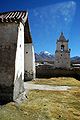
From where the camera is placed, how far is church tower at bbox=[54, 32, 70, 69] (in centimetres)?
4584

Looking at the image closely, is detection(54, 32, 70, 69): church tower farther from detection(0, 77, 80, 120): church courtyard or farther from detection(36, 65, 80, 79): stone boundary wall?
detection(0, 77, 80, 120): church courtyard

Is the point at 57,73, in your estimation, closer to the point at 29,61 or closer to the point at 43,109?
the point at 29,61

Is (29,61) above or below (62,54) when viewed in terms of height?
below

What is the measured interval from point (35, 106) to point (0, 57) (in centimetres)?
321

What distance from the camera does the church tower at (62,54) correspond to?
4584 centimetres

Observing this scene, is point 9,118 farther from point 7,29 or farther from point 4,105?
point 7,29

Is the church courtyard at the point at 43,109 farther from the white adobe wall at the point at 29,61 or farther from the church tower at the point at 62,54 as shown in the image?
the church tower at the point at 62,54

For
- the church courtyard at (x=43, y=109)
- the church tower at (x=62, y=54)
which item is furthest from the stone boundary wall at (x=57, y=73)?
the church tower at (x=62, y=54)

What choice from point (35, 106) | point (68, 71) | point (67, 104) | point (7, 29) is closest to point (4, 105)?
point (35, 106)

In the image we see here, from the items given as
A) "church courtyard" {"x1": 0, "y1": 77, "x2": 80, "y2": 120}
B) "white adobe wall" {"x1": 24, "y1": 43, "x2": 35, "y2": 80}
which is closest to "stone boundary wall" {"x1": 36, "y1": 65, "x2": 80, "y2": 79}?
"white adobe wall" {"x1": 24, "y1": 43, "x2": 35, "y2": 80}

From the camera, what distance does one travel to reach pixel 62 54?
4606 centimetres

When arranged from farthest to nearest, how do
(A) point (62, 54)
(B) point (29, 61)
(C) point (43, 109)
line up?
1. (A) point (62, 54)
2. (B) point (29, 61)
3. (C) point (43, 109)

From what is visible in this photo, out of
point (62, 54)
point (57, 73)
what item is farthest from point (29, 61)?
point (62, 54)

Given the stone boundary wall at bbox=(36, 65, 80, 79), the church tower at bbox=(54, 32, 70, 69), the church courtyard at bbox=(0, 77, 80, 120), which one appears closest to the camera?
the church courtyard at bbox=(0, 77, 80, 120)
